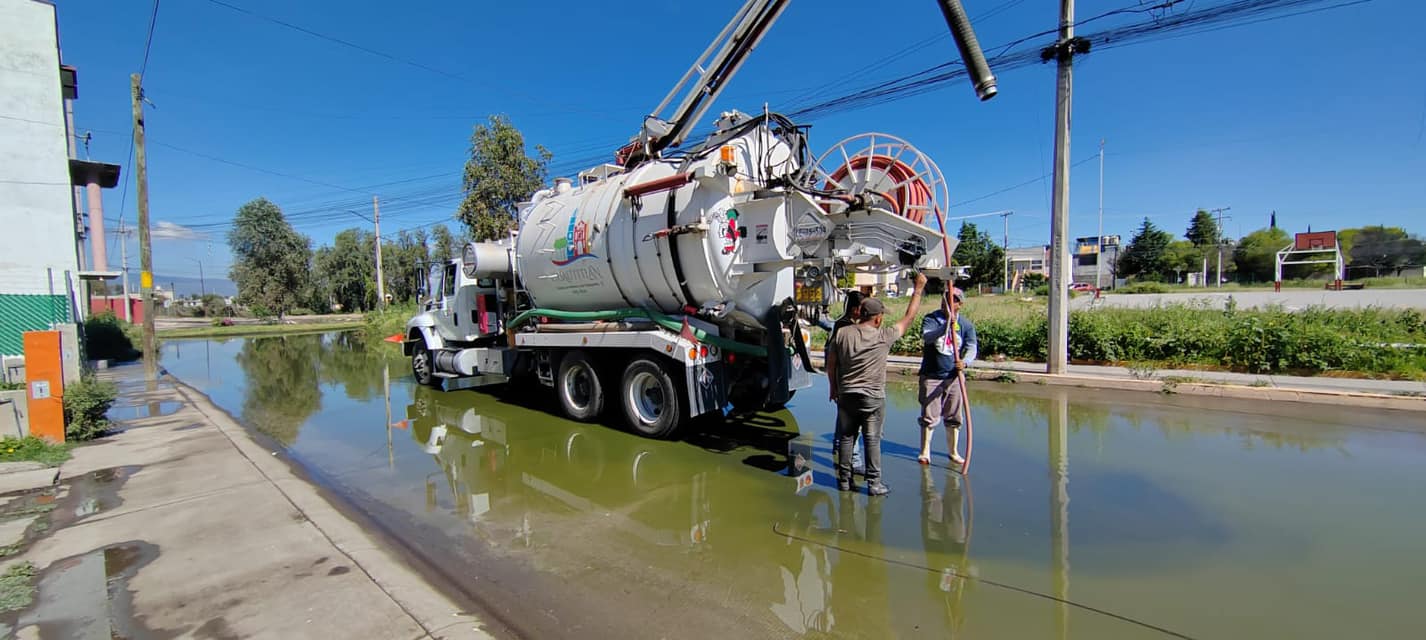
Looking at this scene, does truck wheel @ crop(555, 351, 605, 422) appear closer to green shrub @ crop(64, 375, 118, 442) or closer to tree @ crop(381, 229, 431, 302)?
green shrub @ crop(64, 375, 118, 442)

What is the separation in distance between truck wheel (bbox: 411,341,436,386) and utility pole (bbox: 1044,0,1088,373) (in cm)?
1137

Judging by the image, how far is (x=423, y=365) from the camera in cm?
1123

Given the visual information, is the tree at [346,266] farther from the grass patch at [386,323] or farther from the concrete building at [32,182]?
the concrete building at [32,182]

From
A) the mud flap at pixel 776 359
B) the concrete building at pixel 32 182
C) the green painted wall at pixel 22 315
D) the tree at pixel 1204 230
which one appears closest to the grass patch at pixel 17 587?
the mud flap at pixel 776 359

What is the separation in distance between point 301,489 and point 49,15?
16.7 metres

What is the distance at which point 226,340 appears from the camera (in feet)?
88.1

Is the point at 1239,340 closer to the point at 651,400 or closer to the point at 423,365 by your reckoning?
the point at 651,400

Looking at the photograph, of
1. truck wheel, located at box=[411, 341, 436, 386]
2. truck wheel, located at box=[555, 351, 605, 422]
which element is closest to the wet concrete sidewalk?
truck wheel, located at box=[555, 351, 605, 422]

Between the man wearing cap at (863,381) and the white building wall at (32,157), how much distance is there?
17.8 metres

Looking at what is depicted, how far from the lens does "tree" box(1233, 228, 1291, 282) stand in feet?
196

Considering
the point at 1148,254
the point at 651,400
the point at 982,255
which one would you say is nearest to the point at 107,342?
the point at 651,400

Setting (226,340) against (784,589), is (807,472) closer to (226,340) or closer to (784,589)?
(784,589)

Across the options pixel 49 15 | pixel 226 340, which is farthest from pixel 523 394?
pixel 226 340

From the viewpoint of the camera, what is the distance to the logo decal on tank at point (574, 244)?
7.50m
